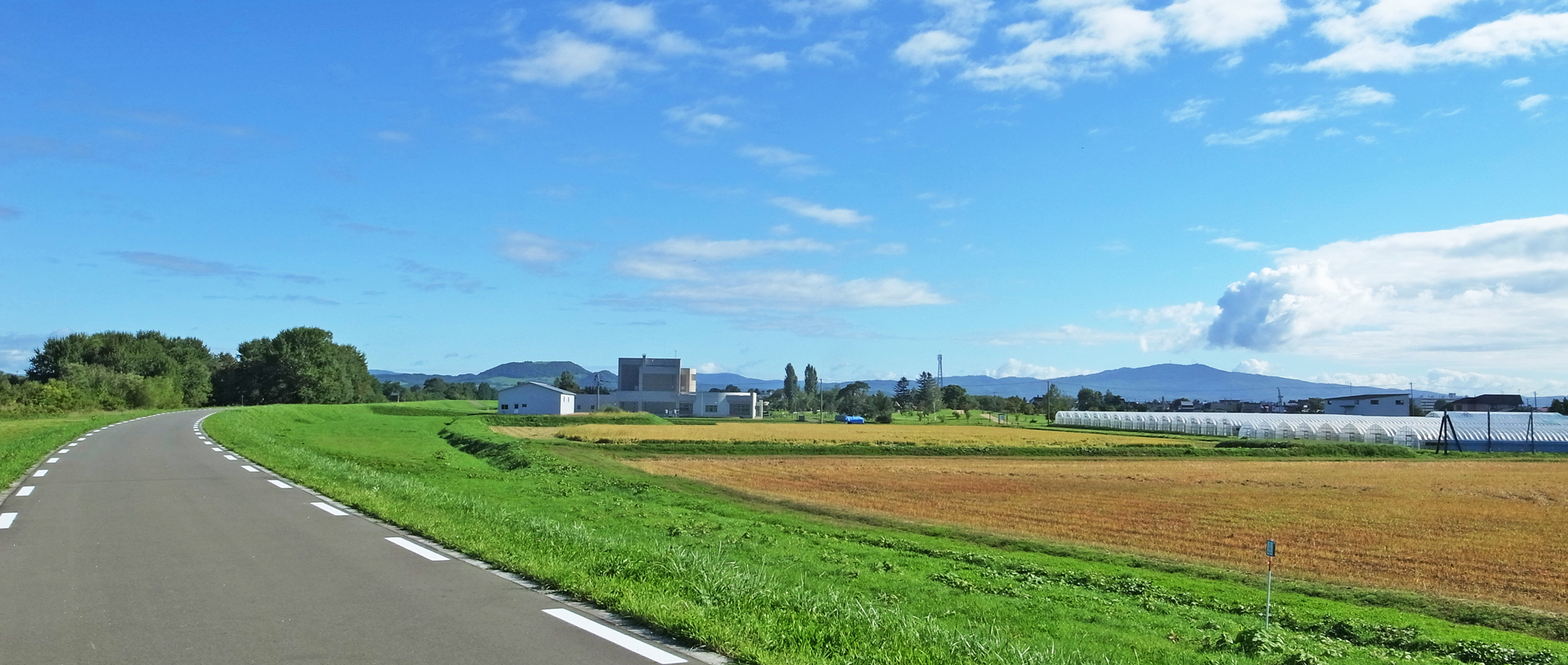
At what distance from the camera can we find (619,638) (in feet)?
22.0

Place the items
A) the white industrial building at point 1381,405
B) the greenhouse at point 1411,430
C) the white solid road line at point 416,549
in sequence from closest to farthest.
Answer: the white solid road line at point 416,549, the greenhouse at point 1411,430, the white industrial building at point 1381,405

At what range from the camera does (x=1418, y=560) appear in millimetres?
20844

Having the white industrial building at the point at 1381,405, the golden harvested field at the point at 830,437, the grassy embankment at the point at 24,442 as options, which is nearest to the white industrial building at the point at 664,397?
the golden harvested field at the point at 830,437

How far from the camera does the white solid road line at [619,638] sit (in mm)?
6219

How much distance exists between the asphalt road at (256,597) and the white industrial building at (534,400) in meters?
124

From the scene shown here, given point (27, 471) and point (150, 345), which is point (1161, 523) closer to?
point (27, 471)

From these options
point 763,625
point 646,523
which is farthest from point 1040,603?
point 646,523

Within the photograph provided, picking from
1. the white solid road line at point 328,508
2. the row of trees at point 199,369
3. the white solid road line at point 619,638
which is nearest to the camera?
the white solid road line at point 619,638

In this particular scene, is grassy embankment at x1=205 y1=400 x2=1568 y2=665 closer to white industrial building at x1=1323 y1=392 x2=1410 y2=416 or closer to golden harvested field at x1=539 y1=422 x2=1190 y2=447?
golden harvested field at x1=539 y1=422 x2=1190 y2=447

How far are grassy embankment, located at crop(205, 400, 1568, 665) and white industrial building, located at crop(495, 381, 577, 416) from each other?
114410mm

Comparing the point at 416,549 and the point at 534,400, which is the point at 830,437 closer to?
the point at 534,400

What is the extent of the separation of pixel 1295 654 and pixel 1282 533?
719 inches

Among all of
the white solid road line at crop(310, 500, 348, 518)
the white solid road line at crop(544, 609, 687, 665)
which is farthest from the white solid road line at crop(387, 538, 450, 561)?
the white solid road line at crop(544, 609, 687, 665)

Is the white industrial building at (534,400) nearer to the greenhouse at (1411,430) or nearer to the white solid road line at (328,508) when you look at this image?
the greenhouse at (1411,430)
